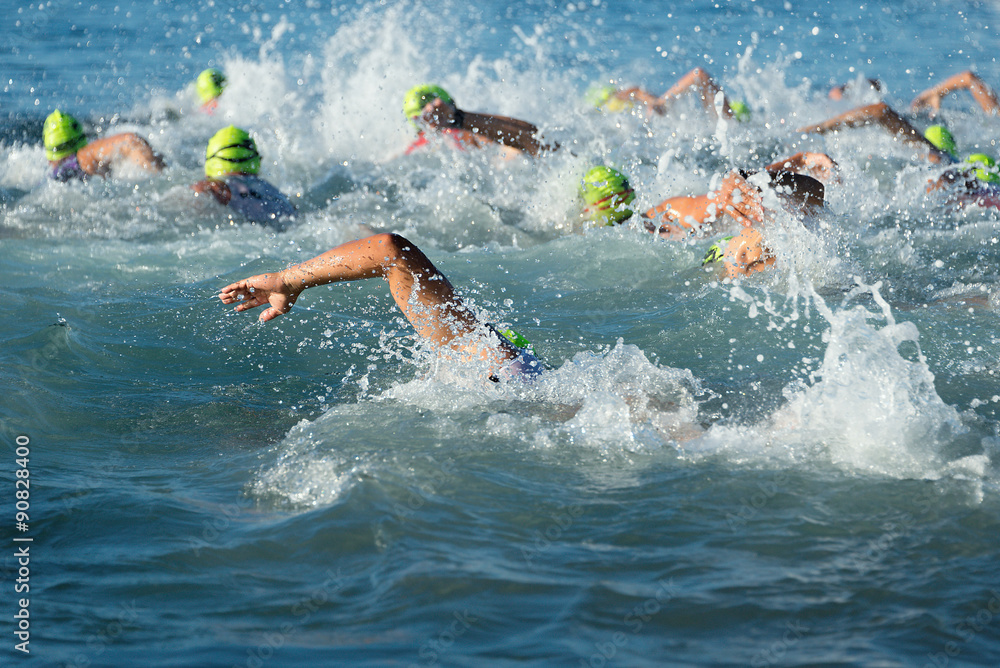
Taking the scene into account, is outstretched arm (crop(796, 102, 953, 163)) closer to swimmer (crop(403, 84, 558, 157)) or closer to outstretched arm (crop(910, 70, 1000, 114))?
swimmer (crop(403, 84, 558, 157))

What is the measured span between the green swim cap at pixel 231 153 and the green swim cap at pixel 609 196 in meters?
3.20

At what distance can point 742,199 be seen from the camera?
5824 mm

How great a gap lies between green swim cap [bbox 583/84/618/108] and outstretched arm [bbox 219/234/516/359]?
9496 millimetres

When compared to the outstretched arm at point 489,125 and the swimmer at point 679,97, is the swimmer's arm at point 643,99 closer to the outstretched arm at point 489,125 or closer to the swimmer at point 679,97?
the swimmer at point 679,97

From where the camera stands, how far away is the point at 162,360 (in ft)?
17.9

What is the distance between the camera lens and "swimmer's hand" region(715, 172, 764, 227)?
562 centimetres

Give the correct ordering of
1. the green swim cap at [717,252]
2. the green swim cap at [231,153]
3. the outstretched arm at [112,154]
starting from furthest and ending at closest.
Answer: the outstretched arm at [112,154], the green swim cap at [231,153], the green swim cap at [717,252]

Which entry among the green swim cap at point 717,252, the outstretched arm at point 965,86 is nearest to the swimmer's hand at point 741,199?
the green swim cap at point 717,252

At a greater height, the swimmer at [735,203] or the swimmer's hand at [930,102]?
the swimmer's hand at [930,102]

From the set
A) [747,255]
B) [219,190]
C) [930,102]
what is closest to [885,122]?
[747,255]

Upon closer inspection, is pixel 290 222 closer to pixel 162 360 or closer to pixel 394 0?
pixel 162 360

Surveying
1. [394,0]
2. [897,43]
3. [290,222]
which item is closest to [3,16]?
[394,0]

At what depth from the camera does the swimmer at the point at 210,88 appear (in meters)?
13.6

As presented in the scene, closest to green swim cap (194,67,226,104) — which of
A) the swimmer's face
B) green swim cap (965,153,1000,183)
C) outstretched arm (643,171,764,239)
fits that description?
outstretched arm (643,171,764,239)
